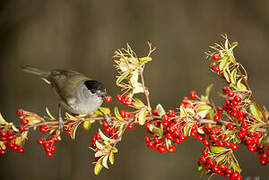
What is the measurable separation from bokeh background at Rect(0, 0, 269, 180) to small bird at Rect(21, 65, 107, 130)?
1931 mm

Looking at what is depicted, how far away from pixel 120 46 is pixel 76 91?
2.26m

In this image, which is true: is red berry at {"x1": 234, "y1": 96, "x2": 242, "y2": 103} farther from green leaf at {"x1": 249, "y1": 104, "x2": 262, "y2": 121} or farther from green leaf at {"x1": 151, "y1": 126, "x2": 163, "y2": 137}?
green leaf at {"x1": 151, "y1": 126, "x2": 163, "y2": 137}

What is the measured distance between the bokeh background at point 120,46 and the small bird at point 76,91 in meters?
1.93

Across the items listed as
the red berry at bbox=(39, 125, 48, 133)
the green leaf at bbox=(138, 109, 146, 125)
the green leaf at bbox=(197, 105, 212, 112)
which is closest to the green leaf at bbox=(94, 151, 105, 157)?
the green leaf at bbox=(138, 109, 146, 125)

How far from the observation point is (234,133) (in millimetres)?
1303

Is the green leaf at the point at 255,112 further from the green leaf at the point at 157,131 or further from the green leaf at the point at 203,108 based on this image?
the green leaf at the point at 157,131

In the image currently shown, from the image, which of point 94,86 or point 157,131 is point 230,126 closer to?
point 157,131

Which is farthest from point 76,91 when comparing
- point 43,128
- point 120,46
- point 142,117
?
point 120,46

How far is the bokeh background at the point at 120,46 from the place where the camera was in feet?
12.7

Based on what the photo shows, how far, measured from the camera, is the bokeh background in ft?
12.7

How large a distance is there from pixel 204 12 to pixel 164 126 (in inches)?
119

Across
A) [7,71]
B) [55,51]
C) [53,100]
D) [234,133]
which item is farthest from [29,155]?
[234,133]

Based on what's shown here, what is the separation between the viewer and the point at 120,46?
4477 millimetres

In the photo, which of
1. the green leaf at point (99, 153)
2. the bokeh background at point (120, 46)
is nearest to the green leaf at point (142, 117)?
the green leaf at point (99, 153)
